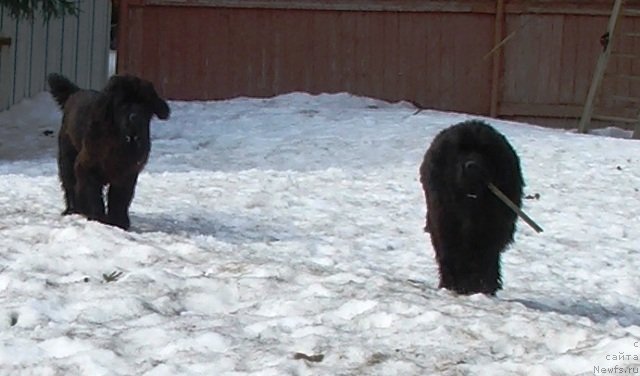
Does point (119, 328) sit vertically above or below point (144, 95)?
below

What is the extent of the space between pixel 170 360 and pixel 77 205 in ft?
14.3

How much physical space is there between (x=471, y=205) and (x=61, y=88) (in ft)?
13.8

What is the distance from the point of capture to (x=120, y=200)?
29.3 ft

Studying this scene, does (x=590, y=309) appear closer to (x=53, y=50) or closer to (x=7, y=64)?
(x=7, y=64)

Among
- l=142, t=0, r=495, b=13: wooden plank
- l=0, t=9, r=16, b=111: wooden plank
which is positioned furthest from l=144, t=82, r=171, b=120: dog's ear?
l=142, t=0, r=495, b=13: wooden plank

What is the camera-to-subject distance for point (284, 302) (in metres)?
5.99

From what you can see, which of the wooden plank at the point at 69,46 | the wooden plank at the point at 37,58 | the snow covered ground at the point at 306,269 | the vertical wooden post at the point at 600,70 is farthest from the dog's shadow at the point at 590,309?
the wooden plank at the point at 69,46

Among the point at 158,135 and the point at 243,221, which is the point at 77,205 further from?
the point at 158,135

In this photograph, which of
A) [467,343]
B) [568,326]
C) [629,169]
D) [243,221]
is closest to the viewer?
[467,343]

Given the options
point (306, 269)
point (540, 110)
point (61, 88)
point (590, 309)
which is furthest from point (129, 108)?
point (540, 110)

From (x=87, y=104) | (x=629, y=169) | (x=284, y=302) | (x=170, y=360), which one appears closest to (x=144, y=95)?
(x=87, y=104)

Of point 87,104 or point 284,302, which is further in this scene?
point 87,104

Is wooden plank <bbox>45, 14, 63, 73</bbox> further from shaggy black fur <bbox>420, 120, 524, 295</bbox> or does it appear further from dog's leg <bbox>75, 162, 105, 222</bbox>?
shaggy black fur <bbox>420, 120, 524, 295</bbox>

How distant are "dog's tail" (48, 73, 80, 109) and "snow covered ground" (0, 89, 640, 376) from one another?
917 millimetres
